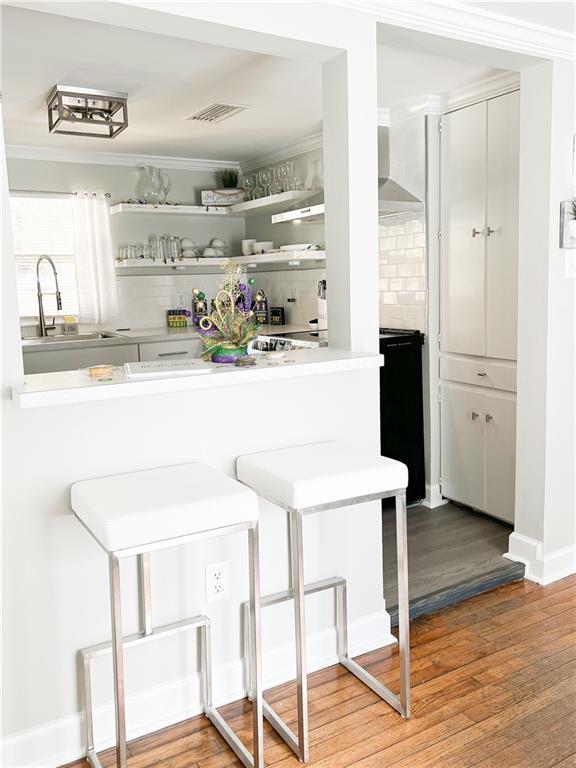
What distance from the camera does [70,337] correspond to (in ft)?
16.1

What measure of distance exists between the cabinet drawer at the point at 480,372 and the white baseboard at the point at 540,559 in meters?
0.77

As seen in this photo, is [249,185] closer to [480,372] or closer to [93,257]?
[93,257]

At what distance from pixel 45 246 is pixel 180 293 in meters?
1.11

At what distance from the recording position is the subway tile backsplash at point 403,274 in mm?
3857

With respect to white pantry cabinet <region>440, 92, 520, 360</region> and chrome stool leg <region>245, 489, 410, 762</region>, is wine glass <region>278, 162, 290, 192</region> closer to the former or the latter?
white pantry cabinet <region>440, 92, 520, 360</region>

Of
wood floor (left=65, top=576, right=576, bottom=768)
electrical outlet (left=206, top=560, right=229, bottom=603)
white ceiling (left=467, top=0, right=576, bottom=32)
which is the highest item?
white ceiling (left=467, top=0, right=576, bottom=32)

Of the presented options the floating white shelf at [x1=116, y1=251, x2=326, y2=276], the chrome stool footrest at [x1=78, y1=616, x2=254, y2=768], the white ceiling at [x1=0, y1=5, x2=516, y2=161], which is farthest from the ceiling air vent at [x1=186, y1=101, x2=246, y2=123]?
the chrome stool footrest at [x1=78, y1=616, x2=254, y2=768]

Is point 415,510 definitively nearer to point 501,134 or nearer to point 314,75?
point 501,134

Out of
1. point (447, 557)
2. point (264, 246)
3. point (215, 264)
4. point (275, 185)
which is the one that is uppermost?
point (275, 185)

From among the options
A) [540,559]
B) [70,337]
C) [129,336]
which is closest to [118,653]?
[540,559]

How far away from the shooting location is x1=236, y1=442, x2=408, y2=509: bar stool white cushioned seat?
2.00 meters

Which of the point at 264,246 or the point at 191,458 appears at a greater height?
the point at 264,246

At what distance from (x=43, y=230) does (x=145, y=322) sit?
1021 mm

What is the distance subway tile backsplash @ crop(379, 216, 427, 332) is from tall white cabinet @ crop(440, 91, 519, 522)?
0.12 metres
